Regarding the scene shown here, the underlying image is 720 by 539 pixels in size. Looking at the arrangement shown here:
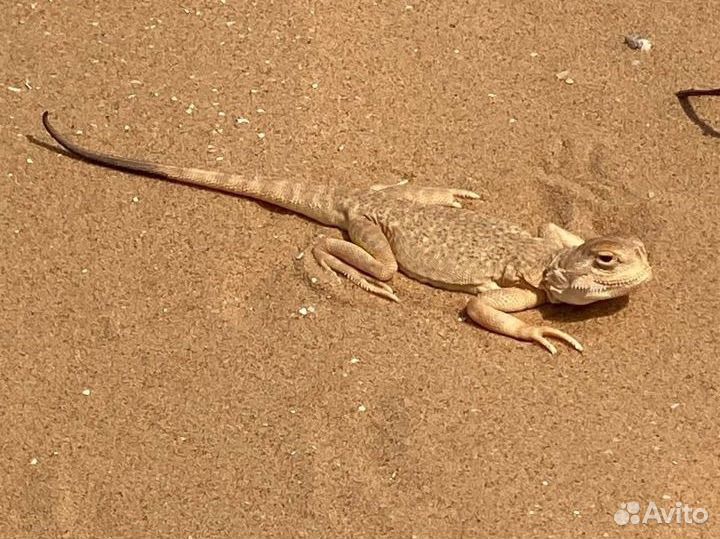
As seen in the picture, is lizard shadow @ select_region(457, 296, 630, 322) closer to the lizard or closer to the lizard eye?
the lizard

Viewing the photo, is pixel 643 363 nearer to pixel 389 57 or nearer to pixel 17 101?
pixel 389 57

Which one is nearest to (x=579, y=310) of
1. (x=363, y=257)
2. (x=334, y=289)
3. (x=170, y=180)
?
(x=363, y=257)

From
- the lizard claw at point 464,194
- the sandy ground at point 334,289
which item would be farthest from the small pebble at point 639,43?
the lizard claw at point 464,194

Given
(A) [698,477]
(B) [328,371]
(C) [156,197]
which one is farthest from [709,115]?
(C) [156,197]

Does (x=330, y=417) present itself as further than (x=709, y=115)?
No

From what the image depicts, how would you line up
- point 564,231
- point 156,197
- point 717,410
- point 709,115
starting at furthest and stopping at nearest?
point 709,115
point 156,197
point 564,231
point 717,410

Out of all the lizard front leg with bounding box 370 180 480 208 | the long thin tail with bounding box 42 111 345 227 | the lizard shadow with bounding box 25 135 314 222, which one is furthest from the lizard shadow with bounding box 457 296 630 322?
the lizard shadow with bounding box 25 135 314 222
